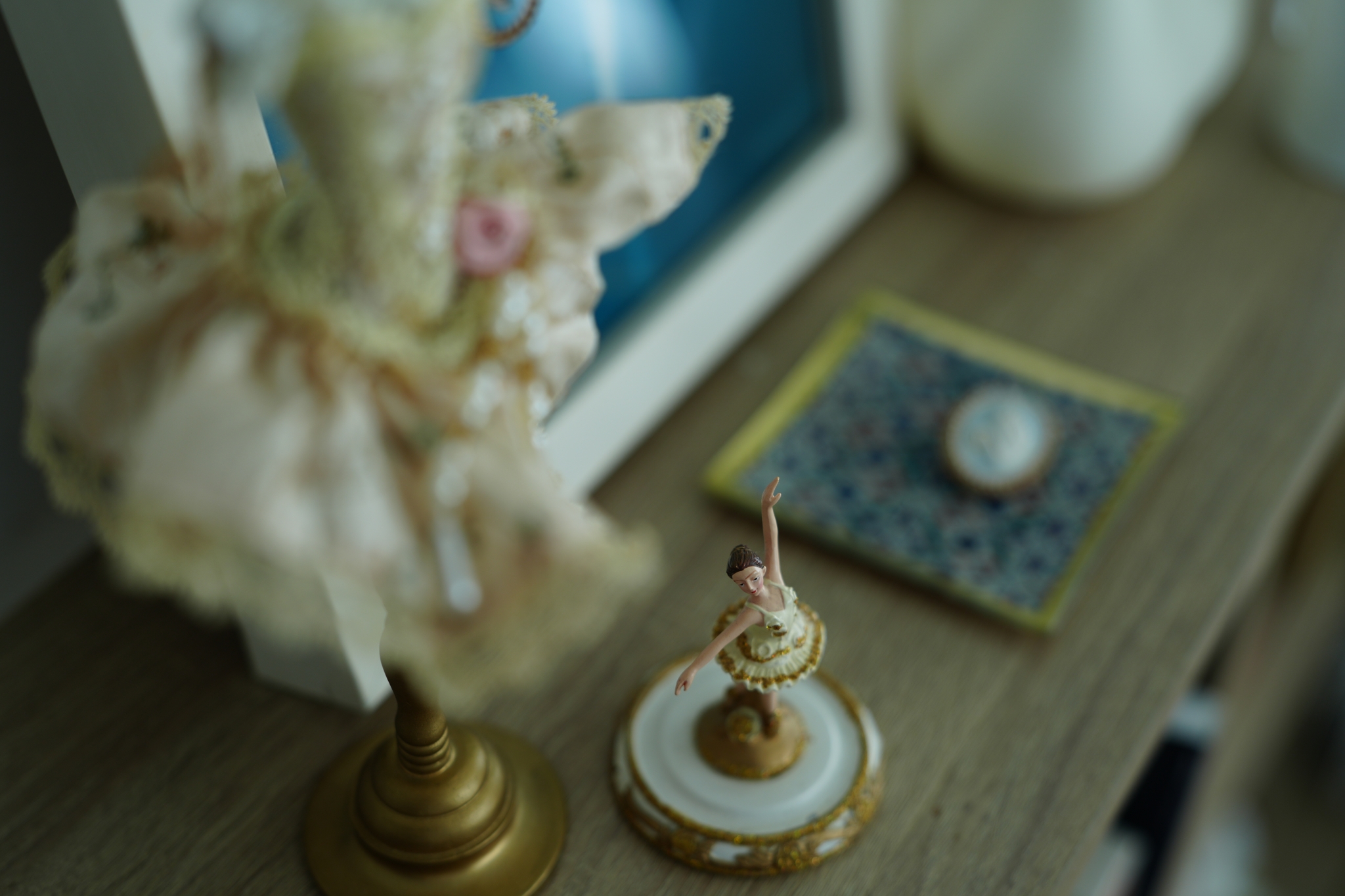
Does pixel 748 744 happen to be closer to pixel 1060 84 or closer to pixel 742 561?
pixel 742 561

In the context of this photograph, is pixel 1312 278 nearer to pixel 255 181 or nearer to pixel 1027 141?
pixel 1027 141

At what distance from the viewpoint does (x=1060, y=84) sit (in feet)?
2.64

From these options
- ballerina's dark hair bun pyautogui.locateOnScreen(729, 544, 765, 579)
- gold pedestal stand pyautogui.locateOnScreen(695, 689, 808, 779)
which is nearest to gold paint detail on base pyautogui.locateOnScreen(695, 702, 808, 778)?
gold pedestal stand pyautogui.locateOnScreen(695, 689, 808, 779)

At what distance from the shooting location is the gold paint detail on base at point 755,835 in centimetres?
52

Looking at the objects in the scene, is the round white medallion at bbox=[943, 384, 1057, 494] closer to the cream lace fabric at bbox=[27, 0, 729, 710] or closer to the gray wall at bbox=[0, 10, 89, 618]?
the cream lace fabric at bbox=[27, 0, 729, 710]

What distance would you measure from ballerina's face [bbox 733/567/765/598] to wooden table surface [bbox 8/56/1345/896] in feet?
0.51

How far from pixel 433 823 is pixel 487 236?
267 mm

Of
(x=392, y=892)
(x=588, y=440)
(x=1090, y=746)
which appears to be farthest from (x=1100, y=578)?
(x=392, y=892)

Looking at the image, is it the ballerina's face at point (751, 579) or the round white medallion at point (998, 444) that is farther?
the round white medallion at point (998, 444)

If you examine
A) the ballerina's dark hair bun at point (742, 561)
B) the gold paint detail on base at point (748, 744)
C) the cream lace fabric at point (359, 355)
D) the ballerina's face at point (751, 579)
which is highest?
the cream lace fabric at point (359, 355)

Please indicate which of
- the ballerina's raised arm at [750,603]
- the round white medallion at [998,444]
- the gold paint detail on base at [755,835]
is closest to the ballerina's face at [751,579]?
the ballerina's raised arm at [750,603]

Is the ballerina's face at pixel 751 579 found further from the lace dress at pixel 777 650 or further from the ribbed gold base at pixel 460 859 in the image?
the ribbed gold base at pixel 460 859

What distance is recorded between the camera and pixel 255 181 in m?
0.39

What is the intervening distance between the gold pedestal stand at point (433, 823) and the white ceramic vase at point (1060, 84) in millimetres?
561
